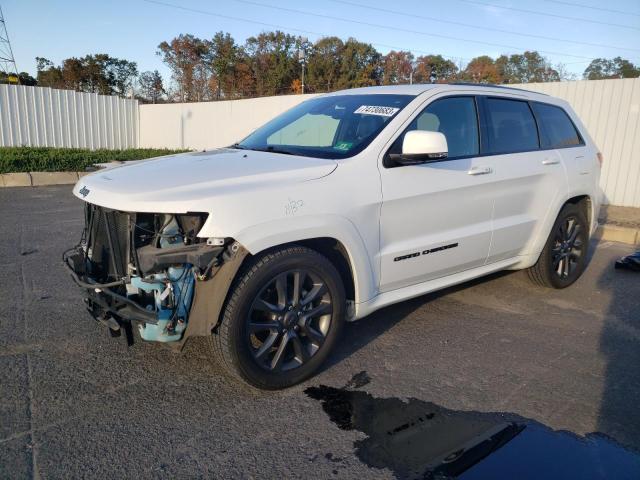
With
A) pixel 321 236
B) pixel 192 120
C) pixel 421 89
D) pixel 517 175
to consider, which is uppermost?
pixel 421 89

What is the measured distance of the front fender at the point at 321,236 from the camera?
289 cm

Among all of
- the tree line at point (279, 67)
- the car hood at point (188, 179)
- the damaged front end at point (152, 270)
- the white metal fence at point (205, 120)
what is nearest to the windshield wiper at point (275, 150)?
the car hood at point (188, 179)

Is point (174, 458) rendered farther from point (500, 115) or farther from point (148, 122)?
point (148, 122)

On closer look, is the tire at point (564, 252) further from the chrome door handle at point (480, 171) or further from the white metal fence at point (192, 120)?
the white metal fence at point (192, 120)

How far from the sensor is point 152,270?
9.52 ft

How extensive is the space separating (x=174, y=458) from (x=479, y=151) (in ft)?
10.6

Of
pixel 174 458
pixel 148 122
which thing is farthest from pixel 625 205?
pixel 148 122

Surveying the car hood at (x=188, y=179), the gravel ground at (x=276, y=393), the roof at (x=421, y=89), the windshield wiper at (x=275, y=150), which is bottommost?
the gravel ground at (x=276, y=393)

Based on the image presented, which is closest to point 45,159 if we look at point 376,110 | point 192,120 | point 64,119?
point 64,119

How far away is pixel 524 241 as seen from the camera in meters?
Answer: 4.80

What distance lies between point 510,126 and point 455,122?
31.5 inches

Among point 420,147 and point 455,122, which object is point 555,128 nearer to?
point 455,122

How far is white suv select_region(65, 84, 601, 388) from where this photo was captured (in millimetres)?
2887

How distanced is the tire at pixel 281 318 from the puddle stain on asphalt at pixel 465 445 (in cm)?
30
